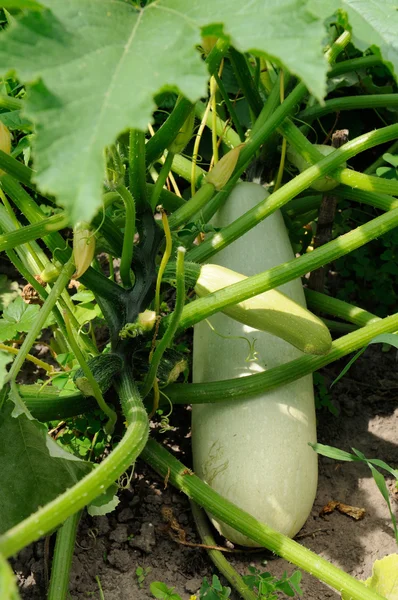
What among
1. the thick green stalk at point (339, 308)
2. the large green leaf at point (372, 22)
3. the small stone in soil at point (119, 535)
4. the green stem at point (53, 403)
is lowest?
the small stone in soil at point (119, 535)

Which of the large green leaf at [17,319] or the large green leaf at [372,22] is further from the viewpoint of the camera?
the large green leaf at [17,319]

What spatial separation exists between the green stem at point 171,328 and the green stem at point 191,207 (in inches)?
14.4

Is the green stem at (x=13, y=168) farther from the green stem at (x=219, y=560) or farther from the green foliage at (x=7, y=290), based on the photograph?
the green stem at (x=219, y=560)

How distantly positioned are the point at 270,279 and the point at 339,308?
0.51m

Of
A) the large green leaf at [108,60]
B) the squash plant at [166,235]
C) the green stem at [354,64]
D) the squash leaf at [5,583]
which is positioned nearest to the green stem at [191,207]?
the squash plant at [166,235]

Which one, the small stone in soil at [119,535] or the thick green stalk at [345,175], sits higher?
the thick green stalk at [345,175]

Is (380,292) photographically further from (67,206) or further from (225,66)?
(67,206)

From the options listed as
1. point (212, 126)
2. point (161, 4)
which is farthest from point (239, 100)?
point (161, 4)

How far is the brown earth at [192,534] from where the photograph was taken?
1.73 meters

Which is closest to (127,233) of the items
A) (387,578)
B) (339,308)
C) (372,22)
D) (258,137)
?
(258,137)

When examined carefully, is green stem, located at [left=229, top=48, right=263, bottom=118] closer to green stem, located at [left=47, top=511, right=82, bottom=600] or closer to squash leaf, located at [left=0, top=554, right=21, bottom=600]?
green stem, located at [left=47, top=511, right=82, bottom=600]

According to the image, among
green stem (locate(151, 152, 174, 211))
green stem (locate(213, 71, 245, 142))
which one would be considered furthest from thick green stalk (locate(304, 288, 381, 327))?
green stem (locate(151, 152, 174, 211))

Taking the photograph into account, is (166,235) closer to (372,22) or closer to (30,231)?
(30,231)

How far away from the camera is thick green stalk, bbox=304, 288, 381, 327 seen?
199cm
